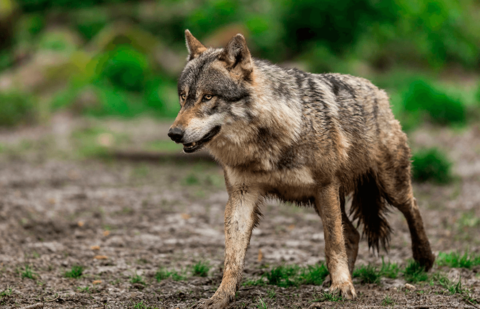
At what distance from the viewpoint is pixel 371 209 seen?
16.9ft

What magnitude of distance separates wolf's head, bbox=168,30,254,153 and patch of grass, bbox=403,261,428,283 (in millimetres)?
2232

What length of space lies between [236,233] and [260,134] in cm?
83

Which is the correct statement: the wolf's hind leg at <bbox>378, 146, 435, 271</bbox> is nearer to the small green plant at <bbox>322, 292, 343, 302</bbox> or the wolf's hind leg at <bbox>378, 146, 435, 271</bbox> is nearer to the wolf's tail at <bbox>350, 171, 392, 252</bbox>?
the wolf's tail at <bbox>350, 171, 392, 252</bbox>

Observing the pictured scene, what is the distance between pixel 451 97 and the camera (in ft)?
44.6

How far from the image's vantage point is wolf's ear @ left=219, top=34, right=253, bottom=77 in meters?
4.01

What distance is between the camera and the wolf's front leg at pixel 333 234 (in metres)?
4.24

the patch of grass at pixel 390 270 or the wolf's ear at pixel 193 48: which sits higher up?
the wolf's ear at pixel 193 48

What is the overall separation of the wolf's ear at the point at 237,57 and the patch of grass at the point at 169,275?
2.04 m

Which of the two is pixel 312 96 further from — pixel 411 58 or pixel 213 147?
pixel 411 58

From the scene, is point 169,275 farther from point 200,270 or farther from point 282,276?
point 282,276

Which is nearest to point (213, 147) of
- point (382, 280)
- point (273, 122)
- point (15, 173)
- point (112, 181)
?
point (273, 122)

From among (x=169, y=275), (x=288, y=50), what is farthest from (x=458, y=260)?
(x=288, y=50)

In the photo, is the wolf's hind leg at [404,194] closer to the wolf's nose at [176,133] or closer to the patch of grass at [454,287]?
the patch of grass at [454,287]

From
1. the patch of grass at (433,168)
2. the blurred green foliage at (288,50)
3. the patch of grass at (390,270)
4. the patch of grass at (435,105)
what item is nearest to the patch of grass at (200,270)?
the patch of grass at (390,270)
